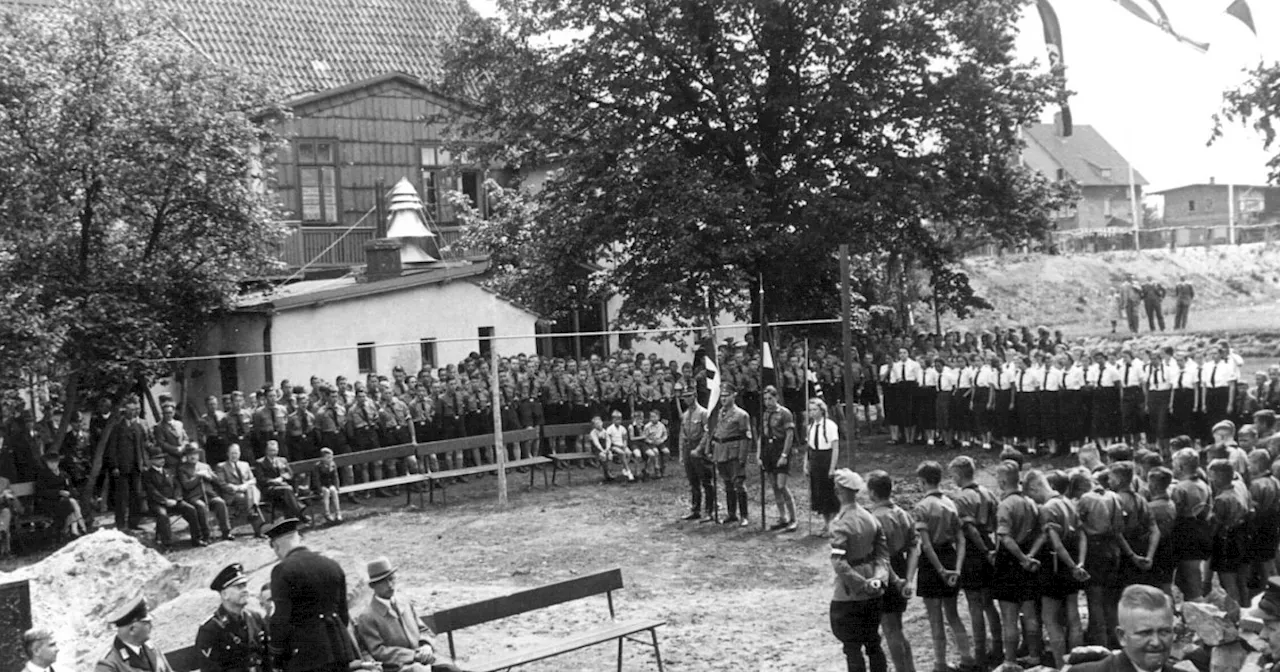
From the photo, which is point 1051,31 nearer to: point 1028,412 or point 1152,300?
point 1152,300

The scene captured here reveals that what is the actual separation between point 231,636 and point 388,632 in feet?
3.45

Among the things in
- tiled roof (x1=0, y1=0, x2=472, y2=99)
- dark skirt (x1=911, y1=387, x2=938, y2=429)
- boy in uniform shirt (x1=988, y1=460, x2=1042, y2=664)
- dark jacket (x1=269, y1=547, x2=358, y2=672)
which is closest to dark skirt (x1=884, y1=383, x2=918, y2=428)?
dark skirt (x1=911, y1=387, x2=938, y2=429)

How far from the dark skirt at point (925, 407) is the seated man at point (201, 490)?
12531mm

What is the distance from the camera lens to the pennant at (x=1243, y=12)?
102 ft

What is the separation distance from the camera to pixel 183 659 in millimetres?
9828

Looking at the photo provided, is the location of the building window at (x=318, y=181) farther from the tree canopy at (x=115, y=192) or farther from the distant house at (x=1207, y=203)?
the distant house at (x=1207, y=203)

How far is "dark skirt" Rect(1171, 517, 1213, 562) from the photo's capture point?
11.9 metres

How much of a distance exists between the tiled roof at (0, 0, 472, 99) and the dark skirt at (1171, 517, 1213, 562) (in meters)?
30.7

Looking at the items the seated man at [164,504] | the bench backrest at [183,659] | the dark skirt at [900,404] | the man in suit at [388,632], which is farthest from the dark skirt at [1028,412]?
the bench backrest at [183,659]

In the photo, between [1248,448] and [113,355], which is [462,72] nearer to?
[113,355]

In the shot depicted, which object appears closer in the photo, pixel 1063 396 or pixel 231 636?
pixel 231 636

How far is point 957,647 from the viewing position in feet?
38.5

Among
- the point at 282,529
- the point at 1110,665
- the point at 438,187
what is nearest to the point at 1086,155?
the point at 438,187

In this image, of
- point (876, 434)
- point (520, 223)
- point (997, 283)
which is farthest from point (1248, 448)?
point (997, 283)
